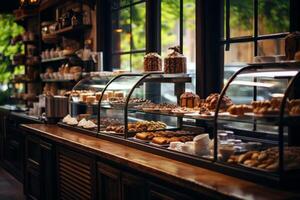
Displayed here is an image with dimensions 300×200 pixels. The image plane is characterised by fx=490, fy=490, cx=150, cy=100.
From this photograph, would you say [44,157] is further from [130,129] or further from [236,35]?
[236,35]

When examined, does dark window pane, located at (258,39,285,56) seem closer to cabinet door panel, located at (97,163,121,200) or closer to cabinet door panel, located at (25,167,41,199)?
cabinet door panel, located at (97,163,121,200)

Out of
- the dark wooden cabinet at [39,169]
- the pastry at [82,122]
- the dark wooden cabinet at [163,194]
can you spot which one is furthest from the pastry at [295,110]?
the dark wooden cabinet at [39,169]

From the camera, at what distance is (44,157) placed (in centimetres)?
535

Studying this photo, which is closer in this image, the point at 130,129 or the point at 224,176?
the point at 224,176

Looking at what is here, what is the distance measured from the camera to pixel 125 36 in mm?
6484

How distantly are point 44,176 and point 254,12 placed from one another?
2929mm

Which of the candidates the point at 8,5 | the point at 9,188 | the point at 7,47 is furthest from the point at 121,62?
the point at 7,47

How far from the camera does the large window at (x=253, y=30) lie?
12.2 ft

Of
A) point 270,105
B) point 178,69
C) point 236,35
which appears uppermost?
point 236,35

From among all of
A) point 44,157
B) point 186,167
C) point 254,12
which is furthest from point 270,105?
point 44,157

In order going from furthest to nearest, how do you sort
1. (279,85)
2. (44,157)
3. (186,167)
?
(44,157), (279,85), (186,167)

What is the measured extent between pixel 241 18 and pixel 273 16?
19.1 inches

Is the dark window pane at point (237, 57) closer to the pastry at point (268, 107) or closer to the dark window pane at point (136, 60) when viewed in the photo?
the pastry at point (268, 107)

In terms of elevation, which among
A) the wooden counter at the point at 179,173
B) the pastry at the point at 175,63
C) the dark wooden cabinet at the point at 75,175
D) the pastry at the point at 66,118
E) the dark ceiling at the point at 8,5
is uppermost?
the dark ceiling at the point at 8,5
